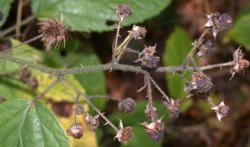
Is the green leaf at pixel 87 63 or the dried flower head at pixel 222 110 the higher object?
the green leaf at pixel 87 63

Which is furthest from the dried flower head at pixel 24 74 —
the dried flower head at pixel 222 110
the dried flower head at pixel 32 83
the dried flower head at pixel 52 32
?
the dried flower head at pixel 222 110

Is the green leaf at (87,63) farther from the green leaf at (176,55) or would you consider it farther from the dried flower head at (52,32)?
the dried flower head at (52,32)

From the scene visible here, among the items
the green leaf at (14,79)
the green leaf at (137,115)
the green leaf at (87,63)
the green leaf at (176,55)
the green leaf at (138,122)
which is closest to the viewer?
the green leaf at (14,79)

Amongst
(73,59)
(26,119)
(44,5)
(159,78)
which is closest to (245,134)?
(159,78)

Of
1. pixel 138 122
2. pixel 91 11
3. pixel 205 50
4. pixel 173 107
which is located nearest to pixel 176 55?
pixel 138 122

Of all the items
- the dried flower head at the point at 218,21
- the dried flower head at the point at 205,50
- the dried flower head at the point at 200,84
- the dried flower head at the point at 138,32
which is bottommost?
the dried flower head at the point at 200,84

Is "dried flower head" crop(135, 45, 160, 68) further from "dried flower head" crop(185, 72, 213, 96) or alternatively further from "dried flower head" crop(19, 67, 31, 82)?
"dried flower head" crop(19, 67, 31, 82)

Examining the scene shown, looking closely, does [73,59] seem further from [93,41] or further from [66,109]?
[93,41]

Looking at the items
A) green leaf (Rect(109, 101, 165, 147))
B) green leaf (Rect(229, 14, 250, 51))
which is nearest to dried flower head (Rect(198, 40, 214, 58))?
green leaf (Rect(109, 101, 165, 147))
